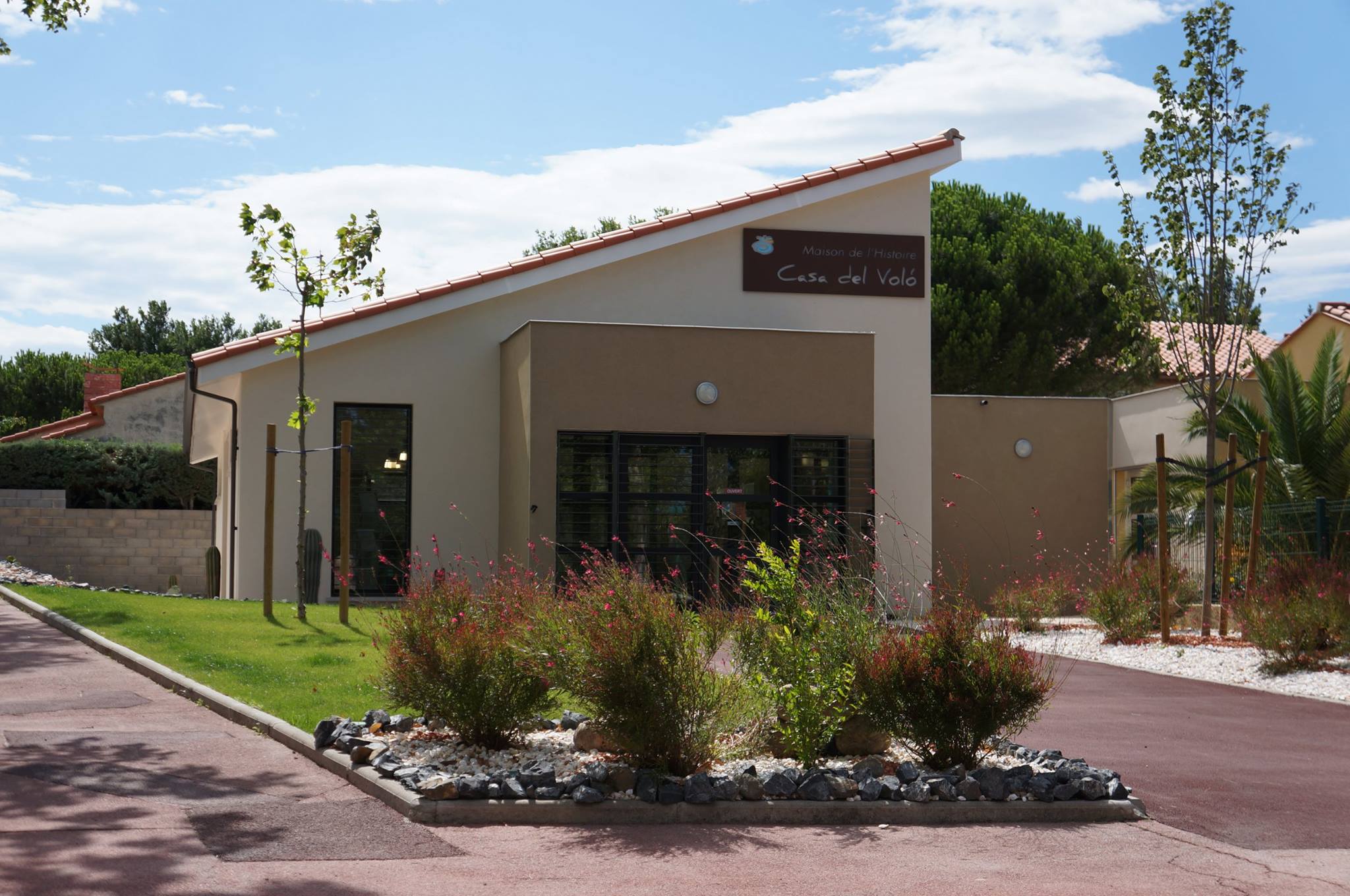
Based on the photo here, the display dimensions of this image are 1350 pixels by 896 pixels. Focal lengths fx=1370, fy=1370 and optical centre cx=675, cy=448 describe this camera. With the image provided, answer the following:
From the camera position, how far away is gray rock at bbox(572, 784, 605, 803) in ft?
21.8

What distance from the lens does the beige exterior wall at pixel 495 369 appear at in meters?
18.9

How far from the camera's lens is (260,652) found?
1186 centimetres

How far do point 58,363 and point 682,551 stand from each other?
45.2 m

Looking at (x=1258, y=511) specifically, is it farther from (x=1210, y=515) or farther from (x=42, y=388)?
(x=42, y=388)

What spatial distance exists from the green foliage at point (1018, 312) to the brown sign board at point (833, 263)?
45.4ft

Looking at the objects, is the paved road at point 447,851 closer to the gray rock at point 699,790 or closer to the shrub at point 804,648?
the gray rock at point 699,790

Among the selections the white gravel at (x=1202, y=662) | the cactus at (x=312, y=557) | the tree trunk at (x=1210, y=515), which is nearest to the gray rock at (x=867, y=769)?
the white gravel at (x=1202, y=662)

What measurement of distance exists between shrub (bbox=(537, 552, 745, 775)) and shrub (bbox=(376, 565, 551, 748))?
13.2 inches

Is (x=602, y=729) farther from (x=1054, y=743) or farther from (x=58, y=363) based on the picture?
(x=58, y=363)

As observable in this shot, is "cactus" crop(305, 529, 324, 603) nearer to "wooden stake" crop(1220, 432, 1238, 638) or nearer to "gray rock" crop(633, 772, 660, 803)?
"wooden stake" crop(1220, 432, 1238, 638)

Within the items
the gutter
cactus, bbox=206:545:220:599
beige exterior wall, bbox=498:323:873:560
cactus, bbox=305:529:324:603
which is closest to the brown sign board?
beige exterior wall, bbox=498:323:873:560

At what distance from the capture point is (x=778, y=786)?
22.6 ft

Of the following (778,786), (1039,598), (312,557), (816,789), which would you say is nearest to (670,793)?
(778,786)

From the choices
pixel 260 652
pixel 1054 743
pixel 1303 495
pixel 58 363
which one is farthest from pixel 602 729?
pixel 58 363
